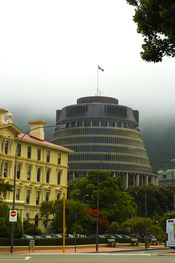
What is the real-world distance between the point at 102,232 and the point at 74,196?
981cm

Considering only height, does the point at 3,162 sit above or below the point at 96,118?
below

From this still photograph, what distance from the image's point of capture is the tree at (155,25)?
582 inches

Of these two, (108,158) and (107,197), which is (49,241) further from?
(108,158)

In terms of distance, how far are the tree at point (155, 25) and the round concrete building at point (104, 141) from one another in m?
161

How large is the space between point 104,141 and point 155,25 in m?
165

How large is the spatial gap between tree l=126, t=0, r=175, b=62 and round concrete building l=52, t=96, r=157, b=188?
528 ft

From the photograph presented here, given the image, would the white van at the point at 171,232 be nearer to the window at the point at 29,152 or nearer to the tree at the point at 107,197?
the window at the point at 29,152

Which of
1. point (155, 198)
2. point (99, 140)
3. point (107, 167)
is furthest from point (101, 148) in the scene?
point (155, 198)

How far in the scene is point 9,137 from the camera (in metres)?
82.9

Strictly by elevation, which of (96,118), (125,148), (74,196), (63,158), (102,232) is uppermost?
(96,118)

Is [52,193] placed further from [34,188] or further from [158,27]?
[158,27]

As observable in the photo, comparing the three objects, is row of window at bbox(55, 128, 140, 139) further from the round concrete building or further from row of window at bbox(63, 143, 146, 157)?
row of window at bbox(63, 143, 146, 157)

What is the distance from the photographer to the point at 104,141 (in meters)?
181

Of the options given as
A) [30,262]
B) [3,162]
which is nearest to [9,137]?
[3,162]
